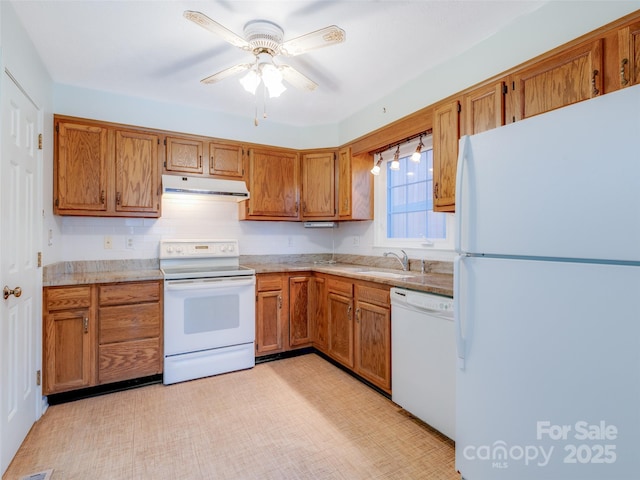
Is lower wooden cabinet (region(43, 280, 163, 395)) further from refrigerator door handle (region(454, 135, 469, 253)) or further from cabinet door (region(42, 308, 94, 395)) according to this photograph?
refrigerator door handle (region(454, 135, 469, 253))

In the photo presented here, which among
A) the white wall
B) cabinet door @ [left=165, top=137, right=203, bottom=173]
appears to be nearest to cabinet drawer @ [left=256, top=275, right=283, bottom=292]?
the white wall

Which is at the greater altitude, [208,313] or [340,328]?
[208,313]

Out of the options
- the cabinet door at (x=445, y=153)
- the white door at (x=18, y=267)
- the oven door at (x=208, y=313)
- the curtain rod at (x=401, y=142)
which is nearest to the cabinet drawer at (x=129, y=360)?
the oven door at (x=208, y=313)

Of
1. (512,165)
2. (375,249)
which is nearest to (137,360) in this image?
(375,249)

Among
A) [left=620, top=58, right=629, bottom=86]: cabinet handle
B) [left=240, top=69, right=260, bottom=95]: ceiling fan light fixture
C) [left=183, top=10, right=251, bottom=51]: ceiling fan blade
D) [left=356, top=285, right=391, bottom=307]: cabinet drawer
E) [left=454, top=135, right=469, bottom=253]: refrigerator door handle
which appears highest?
[left=183, top=10, right=251, bottom=51]: ceiling fan blade

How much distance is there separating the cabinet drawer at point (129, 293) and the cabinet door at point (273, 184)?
1.20 meters

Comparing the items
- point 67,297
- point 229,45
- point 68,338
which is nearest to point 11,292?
point 67,297

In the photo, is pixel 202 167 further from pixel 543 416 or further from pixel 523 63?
pixel 543 416

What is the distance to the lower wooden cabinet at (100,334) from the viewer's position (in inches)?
92.6

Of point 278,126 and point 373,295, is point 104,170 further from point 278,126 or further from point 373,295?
point 373,295

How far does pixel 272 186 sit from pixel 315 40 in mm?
1929

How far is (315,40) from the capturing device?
1.75 meters

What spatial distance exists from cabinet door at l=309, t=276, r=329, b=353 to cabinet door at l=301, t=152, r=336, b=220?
766mm

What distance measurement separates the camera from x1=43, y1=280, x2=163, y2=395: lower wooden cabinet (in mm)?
2352
